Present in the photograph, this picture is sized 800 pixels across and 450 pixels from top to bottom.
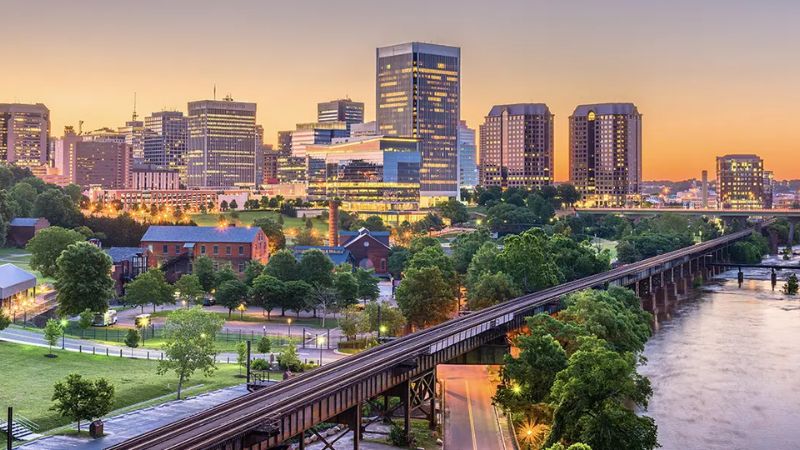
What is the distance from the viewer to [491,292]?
12119 centimetres

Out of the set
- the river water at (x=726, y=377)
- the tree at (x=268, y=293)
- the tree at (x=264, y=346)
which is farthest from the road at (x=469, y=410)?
the tree at (x=268, y=293)

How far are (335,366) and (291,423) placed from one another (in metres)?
15.5

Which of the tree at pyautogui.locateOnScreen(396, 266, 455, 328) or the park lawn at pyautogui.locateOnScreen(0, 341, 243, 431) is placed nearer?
the park lawn at pyautogui.locateOnScreen(0, 341, 243, 431)

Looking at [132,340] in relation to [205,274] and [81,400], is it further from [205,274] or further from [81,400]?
[205,274]

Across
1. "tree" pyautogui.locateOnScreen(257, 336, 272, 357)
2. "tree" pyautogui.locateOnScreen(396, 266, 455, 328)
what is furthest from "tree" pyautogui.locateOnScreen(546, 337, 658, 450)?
"tree" pyautogui.locateOnScreen(396, 266, 455, 328)

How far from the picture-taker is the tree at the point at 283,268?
135500 millimetres

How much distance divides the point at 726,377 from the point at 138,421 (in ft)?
209

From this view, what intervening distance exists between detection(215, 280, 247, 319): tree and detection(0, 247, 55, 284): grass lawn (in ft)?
94.7

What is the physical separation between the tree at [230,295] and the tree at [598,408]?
216 feet

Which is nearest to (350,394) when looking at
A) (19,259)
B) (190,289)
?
(190,289)

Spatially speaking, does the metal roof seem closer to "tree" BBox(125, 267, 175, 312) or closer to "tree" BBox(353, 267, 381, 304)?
"tree" BBox(125, 267, 175, 312)

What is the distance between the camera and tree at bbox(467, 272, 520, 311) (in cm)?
12100

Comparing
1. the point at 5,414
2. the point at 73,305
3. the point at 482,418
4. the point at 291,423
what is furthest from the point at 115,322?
the point at 291,423

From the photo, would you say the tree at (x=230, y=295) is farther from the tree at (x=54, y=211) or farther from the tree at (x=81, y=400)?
the tree at (x=54, y=211)
